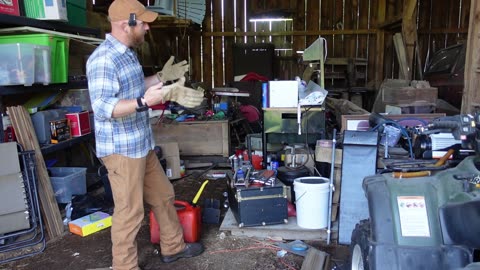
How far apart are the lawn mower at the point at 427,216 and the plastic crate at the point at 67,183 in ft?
8.16

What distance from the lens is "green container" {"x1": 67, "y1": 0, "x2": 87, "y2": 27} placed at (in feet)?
12.3

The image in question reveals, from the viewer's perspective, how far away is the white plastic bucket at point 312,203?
278 centimetres

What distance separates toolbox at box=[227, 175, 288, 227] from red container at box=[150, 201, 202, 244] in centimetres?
31

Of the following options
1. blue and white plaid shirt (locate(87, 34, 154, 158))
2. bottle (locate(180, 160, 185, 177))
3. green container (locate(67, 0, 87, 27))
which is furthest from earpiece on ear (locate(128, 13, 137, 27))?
bottle (locate(180, 160, 185, 177))

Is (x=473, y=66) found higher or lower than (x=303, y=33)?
lower

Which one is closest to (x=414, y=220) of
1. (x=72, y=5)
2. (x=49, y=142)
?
(x=49, y=142)

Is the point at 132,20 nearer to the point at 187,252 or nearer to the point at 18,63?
the point at 18,63

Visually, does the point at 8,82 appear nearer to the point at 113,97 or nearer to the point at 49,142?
the point at 49,142

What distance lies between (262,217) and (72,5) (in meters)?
2.68

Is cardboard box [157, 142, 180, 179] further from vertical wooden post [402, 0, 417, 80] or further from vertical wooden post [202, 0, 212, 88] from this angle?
vertical wooden post [202, 0, 212, 88]

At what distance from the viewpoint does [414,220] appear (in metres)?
1.61

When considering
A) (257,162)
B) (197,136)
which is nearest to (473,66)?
(257,162)

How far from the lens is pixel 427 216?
1.60 m

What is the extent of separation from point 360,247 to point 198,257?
121 cm
